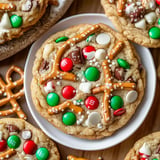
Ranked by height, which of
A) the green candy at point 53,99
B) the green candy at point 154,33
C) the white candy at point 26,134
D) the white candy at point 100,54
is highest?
the green candy at point 154,33

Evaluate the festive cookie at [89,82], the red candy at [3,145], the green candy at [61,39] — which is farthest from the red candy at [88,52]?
the red candy at [3,145]

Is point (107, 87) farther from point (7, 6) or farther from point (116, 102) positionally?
point (7, 6)

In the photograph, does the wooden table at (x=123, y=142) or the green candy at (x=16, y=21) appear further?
the wooden table at (x=123, y=142)

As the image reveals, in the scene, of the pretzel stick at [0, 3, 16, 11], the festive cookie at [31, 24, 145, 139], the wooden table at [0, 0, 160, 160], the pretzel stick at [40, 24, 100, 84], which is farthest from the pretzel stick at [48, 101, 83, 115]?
the pretzel stick at [0, 3, 16, 11]

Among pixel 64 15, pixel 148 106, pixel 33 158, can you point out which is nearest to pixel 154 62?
pixel 148 106

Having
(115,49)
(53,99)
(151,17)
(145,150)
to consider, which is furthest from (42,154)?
(151,17)

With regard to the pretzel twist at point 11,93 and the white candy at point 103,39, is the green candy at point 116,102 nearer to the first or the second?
the white candy at point 103,39

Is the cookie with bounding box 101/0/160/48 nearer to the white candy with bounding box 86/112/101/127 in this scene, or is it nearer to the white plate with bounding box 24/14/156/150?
the white plate with bounding box 24/14/156/150
